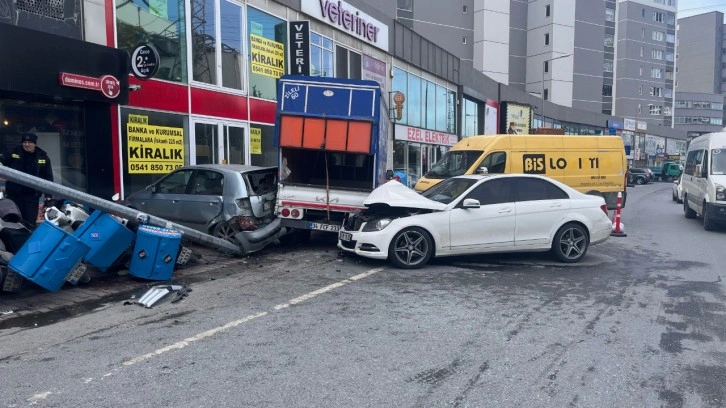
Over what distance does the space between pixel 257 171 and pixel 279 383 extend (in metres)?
6.47

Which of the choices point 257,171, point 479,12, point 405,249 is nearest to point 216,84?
point 257,171

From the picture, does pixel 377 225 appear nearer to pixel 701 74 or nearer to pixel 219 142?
pixel 219 142

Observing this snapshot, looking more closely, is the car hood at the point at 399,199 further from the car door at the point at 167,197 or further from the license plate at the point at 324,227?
the car door at the point at 167,197

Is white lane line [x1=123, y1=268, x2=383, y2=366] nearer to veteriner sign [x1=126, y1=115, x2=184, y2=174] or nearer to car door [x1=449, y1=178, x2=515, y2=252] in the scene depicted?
car door [x1=449, y1=178, x2=515, y2=252]

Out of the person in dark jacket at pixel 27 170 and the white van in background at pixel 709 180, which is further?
the white van in background at pixel 709 180

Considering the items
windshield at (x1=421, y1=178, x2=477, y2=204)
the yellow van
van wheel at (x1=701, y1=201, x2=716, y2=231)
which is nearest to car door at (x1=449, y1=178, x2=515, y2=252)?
windshield at (x1=421, y1=178, x2=477, y2=204)

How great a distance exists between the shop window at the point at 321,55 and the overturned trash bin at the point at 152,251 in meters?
12.3

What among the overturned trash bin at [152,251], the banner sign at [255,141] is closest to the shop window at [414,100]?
the banner sign at [255,141]

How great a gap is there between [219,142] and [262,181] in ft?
18.1

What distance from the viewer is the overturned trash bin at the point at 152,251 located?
741cm

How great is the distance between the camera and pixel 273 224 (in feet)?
32.1

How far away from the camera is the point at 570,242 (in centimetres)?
926

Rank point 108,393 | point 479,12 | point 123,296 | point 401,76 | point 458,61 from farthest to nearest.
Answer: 1. point 479,12
2. point 458,61
3. point 401,76
4. point 123,296
5. point 108,393

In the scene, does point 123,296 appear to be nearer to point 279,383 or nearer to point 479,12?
point 279,383
